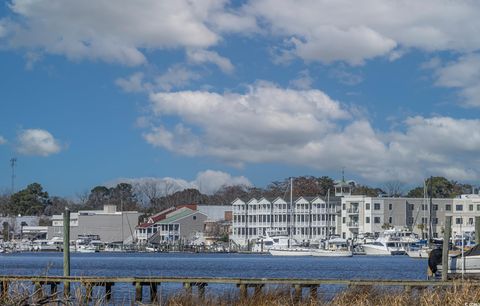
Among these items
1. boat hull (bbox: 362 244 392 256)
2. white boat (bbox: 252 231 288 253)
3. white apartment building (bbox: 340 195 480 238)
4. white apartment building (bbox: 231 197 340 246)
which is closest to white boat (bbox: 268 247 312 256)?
white boat (bbox: 252 231 288 253)

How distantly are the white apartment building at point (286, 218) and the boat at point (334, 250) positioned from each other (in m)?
12.7

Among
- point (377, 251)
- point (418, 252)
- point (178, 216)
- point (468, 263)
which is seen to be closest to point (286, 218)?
point (178, 216)

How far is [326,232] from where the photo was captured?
181500mm

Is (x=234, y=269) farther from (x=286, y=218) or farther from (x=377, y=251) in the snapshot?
(x=286, y=218)

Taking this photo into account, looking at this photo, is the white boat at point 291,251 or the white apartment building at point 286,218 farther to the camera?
the white apartment building at point 286,218

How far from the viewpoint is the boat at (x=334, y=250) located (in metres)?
152

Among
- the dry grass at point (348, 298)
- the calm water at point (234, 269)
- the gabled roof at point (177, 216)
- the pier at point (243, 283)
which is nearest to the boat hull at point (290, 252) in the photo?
the calm water at point (234, 269)

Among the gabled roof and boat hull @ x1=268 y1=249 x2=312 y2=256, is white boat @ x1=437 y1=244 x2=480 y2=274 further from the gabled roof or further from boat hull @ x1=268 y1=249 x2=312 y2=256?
the gabled roof

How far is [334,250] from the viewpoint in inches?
6078

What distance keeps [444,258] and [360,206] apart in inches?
4936

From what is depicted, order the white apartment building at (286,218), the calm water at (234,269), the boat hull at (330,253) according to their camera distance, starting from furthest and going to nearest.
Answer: the white apartment building at (286,218) < the boat hull at (330,253) < the calm water at (234,269)

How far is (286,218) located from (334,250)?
104 feet

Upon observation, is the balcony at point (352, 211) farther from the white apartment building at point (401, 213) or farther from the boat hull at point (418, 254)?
the boat hull at point (418, 254)

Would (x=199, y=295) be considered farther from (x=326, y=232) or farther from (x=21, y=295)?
(x=326, y=232)
